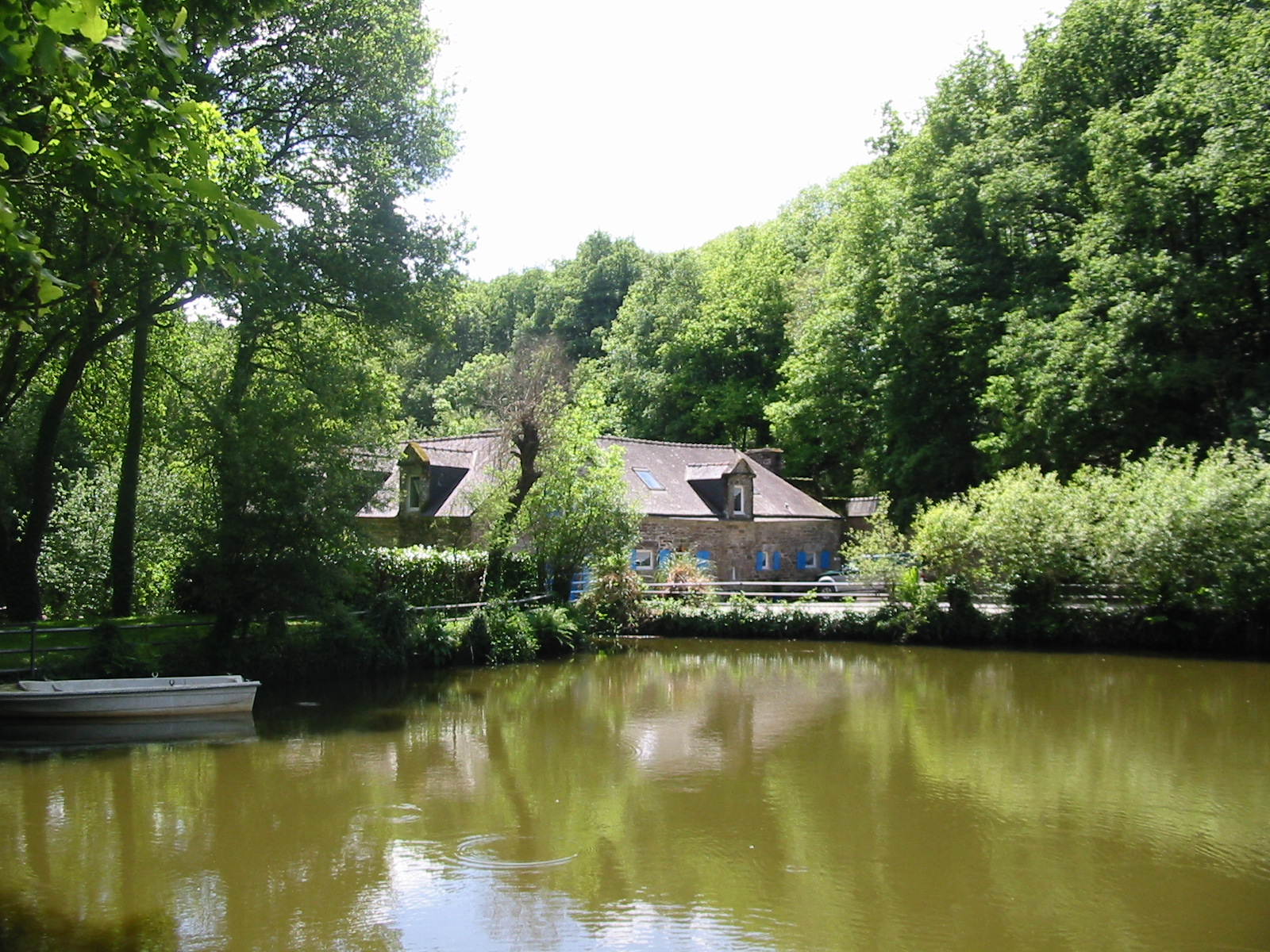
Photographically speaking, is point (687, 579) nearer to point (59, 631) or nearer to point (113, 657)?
point (113, 657)

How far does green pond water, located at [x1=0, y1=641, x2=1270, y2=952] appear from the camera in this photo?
710cm

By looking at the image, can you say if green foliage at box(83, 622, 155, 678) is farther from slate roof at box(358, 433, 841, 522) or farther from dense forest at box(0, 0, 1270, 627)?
slate roof at box(358, 433, 841, 522)

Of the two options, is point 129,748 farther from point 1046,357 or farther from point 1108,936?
point 1046,357

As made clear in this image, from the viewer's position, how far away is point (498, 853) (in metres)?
8.63

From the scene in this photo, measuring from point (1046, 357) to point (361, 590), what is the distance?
17.6 m

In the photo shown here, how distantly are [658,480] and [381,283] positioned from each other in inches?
571

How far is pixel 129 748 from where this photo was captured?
1259 centimetres

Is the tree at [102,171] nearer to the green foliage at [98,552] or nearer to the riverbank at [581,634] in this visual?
the green foliage at [98,552]

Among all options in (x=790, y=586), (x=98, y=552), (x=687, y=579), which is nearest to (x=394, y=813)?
(x=98, y=552)

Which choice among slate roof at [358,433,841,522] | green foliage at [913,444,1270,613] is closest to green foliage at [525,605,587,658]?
slate roof at [358,433,841,522]

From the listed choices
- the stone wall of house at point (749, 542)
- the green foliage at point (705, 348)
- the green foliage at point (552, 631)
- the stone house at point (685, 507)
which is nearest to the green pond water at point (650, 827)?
the green foliage at point (552, 631)

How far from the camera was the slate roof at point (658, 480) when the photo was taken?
2736 cm

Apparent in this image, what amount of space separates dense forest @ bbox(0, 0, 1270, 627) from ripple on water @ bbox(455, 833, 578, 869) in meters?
4.87

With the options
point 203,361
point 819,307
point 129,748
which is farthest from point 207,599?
point 819,307
